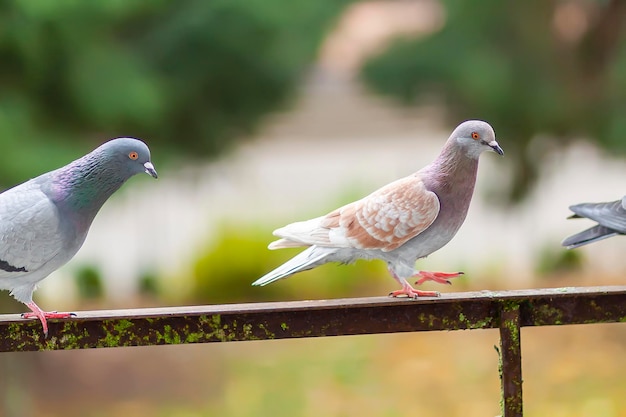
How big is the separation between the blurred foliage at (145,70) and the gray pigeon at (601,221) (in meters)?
1.67

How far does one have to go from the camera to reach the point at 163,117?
3.47m

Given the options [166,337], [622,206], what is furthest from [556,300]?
[166,337]

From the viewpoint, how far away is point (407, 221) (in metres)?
1.53

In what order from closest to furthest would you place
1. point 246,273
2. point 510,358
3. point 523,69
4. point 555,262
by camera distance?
point 510,358 → point 523,69 → point 246,273 → point 555,262

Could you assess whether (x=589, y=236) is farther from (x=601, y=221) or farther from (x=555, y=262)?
(x=555, y=262)

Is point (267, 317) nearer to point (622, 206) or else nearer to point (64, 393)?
point (622, 206)

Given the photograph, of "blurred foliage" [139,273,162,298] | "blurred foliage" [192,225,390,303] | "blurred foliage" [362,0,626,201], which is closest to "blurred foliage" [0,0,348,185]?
"blurred foliage" [362,0,626,201]

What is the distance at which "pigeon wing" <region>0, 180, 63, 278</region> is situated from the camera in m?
1.54

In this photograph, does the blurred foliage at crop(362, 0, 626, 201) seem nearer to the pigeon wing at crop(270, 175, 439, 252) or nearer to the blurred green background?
the blurred green background

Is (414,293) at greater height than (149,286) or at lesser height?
greater

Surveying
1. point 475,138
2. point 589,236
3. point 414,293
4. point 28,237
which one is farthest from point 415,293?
point 28,237

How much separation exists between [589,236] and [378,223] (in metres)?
0.47

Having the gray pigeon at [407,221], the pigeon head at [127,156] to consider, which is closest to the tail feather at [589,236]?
the gray pigeon at [407,221]

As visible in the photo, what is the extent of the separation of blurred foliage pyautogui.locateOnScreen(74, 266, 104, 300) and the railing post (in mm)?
3159
